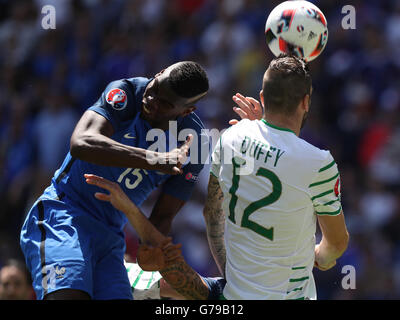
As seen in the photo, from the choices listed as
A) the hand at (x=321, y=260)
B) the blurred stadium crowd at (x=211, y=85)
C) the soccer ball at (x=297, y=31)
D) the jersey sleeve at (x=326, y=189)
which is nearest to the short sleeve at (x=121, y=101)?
the soccer ball at (x=297, y=31)

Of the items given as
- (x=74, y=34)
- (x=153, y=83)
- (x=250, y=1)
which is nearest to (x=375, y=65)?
(x=250, y=1)

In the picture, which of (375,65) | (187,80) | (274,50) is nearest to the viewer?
(187,80)

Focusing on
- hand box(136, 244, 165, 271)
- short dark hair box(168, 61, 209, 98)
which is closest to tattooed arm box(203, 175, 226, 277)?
hand box(136, 244, 165, 271)

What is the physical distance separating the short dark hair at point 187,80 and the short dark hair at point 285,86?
590mm

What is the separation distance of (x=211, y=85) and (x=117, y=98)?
5.77m

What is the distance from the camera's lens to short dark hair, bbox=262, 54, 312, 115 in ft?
12.6

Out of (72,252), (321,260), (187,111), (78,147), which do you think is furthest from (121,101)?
(321,260)

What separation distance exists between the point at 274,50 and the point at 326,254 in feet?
4.71

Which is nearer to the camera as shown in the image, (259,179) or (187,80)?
(259,179)

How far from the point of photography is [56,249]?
4250 mm

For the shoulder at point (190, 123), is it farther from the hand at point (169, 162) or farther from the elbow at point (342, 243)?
the elbow at point (342, 243)

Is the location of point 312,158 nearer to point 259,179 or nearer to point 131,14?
point 259,179

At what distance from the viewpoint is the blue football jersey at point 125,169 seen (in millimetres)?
4445

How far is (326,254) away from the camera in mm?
4016
